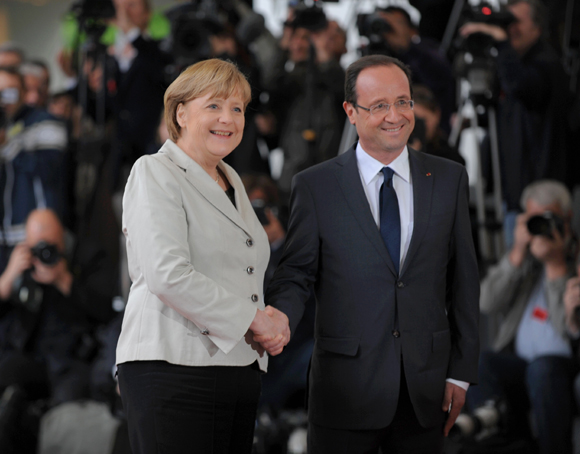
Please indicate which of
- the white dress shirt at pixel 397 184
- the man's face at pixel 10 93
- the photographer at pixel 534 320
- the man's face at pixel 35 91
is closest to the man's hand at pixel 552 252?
the photographer at pixel 534 320

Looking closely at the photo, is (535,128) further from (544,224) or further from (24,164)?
(24,164)

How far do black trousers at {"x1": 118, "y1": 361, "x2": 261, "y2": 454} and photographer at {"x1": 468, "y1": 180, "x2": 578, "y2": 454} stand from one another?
200 cm

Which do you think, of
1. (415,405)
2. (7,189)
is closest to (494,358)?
(415,405)

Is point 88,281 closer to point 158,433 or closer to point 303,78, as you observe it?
point 303,78

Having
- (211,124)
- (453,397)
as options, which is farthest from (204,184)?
(453,397)

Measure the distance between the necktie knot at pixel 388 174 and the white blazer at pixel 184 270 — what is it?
406 mm

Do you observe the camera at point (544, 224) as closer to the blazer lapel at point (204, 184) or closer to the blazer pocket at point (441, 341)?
the blazer pocket at point (441, 341)

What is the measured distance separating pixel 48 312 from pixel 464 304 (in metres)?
2.89

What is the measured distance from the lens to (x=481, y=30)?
3855 millimetres

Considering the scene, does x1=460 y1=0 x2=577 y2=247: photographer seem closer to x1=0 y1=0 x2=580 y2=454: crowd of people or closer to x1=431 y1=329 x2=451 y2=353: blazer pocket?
x1=0 y1=0 x2=580 y2=454: crowd of people

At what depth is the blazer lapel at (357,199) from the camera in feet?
6.39

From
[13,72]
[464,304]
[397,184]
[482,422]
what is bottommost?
[482,422]

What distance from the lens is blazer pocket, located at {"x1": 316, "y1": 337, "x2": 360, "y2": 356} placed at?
6.40ft

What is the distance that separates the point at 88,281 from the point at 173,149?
2.73 metres
